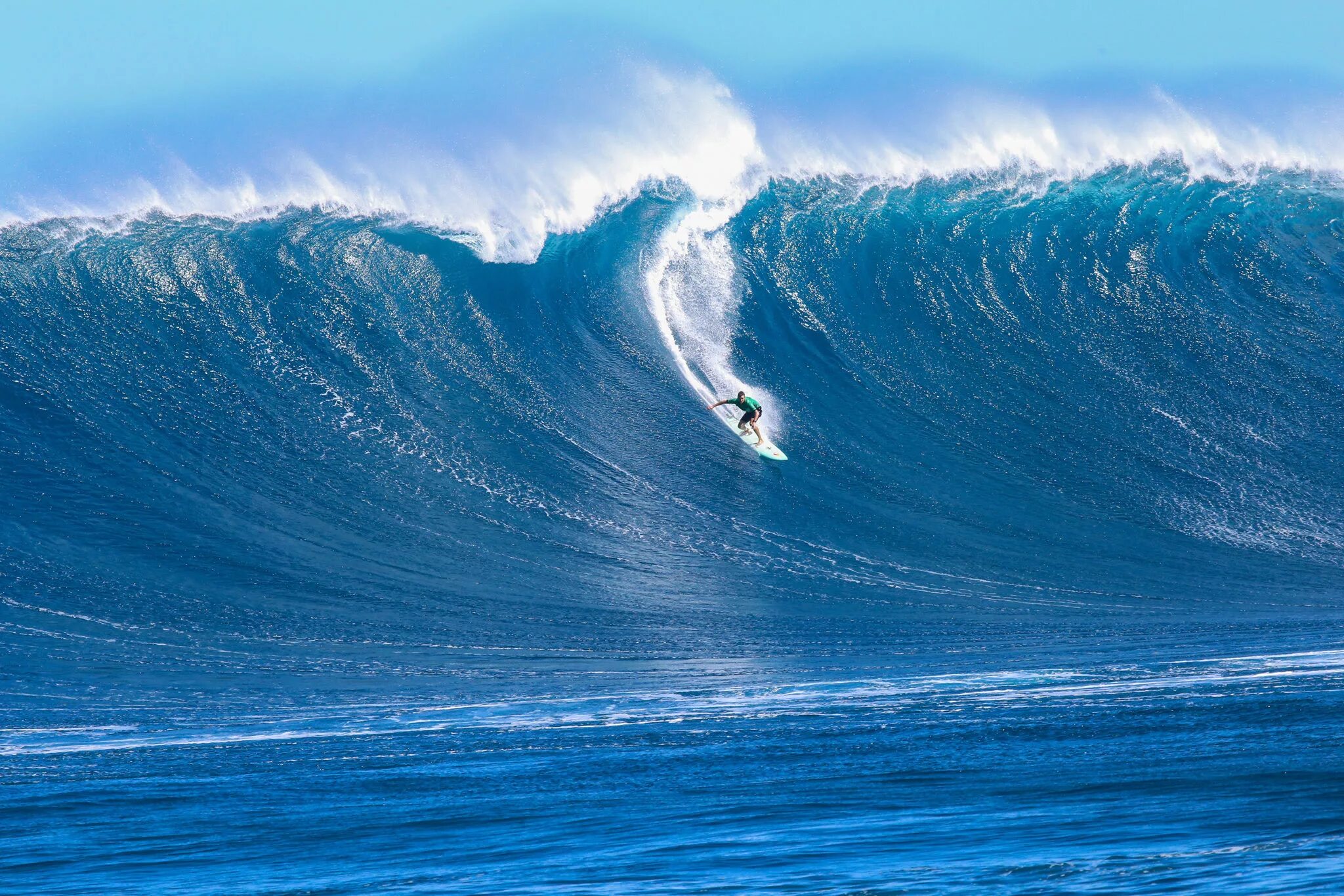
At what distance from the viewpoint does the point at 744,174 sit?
16.9 meters

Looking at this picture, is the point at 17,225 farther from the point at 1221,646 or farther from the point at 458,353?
the point at 1221,646

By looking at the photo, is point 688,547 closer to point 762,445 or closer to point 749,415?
point 762,445

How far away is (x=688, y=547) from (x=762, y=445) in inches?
80.0

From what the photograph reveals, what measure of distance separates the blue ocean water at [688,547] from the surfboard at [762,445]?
144 millimetres

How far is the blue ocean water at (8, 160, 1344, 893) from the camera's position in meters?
5.80

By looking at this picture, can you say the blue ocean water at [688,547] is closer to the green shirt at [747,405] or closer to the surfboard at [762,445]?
the surfboard at [762,445]

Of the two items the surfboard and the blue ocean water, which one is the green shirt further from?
the blue ocean water

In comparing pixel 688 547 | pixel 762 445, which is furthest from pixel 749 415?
pixel 688 547

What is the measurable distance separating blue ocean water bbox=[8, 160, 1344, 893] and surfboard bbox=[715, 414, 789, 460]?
5.7 inches

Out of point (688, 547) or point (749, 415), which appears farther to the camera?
point (749, 415)

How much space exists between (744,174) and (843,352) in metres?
4.08

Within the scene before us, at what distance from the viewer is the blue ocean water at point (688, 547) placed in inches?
229

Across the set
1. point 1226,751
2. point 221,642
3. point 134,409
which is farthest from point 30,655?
point 1226,751

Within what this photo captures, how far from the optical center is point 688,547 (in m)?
10.6
